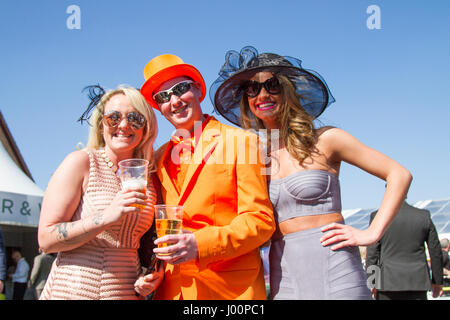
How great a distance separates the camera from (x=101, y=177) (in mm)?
2594

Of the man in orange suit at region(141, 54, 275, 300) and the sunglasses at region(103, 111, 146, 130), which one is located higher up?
the sunglasses at region(103, 111, 146, 130)

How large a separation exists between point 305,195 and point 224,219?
1.86 feet

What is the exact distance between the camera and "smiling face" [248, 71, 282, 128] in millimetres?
2979

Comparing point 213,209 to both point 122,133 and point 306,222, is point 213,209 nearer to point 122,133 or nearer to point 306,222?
point 306,222

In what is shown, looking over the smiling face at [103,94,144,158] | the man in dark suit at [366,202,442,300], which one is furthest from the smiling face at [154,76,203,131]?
the man in dark suit at [366,202,442,300]

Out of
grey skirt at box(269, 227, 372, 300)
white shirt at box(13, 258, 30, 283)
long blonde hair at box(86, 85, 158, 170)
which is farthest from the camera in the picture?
white shirt at box(13, 258, 30, 283)

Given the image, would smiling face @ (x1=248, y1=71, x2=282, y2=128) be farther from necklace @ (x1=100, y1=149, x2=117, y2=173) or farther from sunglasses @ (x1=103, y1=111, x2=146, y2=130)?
necklace @ (x1=100, y1=149, x2=117, y2=173)

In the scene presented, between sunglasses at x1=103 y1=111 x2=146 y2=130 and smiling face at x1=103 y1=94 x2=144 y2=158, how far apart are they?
0.02 metres

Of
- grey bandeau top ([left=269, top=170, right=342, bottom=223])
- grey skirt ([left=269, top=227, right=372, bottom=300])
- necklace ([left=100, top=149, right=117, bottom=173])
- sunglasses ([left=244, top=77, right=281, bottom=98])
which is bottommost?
grey skirt ([left=269, top=227, right=372, bottom=300])

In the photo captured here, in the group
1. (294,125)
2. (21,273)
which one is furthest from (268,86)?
(21,273)

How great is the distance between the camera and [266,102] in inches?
117

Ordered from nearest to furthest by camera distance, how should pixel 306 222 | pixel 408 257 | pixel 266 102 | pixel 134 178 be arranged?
pixel 134 178 < pixel 306 222 < pixel 266 102 < pixel 408 257

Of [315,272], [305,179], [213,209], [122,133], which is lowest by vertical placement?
[315,272]
